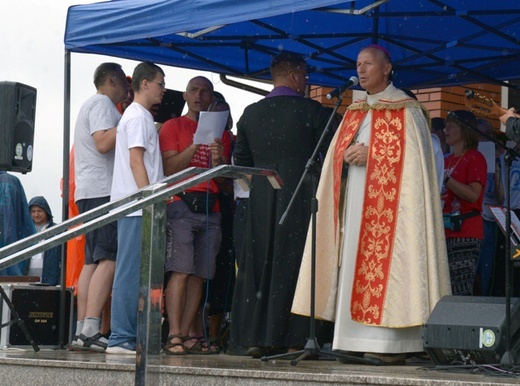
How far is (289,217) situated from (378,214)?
2.31 ft

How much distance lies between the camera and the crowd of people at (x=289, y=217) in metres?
6.45

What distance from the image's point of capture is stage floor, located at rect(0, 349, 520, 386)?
5.18 m

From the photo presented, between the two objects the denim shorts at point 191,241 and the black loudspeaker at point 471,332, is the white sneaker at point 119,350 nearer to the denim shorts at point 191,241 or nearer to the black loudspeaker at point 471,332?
the denim shorts at point 191,241

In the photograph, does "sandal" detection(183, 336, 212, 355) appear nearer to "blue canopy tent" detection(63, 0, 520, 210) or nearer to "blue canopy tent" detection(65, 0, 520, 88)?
"blue canopy tent" detection(63, 0, 520, 210)

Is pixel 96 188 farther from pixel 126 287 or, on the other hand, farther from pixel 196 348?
pixel 196 348

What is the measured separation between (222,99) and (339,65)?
157cm

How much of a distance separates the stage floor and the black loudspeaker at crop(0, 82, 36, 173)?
1.21 m

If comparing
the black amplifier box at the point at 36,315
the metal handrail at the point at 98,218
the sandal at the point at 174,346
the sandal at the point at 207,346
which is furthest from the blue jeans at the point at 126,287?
the metal handrail at the point at 98,218

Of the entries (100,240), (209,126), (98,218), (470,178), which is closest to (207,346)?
(100,240)

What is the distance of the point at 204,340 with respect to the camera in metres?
7.80

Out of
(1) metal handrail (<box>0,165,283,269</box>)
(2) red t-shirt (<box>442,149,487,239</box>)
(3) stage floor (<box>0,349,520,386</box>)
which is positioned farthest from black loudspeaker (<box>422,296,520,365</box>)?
(2) red t-shirt (<box>442,149,487,239</box>)

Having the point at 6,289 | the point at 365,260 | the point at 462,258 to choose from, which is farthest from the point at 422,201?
the point at 6,289

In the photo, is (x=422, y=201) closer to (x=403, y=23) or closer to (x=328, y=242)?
(x=328, y=242)

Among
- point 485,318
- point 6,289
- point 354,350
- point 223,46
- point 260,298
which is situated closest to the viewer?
point 485,318
